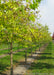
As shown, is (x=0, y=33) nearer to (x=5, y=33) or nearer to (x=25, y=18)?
(x=5, y=33)

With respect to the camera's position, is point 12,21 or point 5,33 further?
point 5,33

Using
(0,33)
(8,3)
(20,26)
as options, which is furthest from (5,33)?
(8,3)

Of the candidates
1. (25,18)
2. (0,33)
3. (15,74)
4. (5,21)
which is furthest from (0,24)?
(15,74)

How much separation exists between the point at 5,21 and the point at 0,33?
0.81 metres

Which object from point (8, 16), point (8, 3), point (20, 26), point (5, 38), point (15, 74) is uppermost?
point (8, 3)

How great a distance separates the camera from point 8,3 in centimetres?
660

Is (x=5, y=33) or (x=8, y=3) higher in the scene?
(x=8, y=3)

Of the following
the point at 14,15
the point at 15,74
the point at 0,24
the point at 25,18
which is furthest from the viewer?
the point at 15,74

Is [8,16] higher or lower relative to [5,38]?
higher

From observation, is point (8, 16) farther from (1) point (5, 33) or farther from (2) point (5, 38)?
(2) point (5, 38)

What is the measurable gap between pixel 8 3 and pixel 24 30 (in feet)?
5.25

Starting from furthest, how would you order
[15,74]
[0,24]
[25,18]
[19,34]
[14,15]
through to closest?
[15,74]
[25,18]
[19,34]
[14,15]
[0,24]

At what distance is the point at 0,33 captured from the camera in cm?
721

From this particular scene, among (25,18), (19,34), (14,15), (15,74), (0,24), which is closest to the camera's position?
(0,24)
